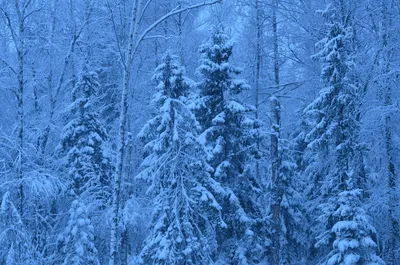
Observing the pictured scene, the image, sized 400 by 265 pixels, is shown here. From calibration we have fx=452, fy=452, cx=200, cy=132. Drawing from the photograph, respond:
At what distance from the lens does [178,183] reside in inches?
556

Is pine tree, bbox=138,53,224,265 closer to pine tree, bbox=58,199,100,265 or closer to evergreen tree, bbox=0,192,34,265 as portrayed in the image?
pine tree, bbox=58,199,100,265

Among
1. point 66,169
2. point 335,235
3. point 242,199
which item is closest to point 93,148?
point 66,169

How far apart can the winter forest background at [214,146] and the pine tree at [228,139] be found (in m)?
0.05

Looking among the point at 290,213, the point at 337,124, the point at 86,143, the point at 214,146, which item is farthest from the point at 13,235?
the point at 290,213

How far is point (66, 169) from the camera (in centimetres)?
1603

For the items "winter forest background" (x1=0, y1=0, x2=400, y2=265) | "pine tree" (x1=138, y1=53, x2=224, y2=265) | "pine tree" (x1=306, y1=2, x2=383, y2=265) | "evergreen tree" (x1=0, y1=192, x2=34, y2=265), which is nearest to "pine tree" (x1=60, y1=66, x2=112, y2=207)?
"winter forest background" (x1=0, y1=0, x2=400, y2=265)

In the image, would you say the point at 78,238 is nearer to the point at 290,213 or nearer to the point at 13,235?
the point at 13,235

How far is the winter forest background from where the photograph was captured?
1316 centimetres

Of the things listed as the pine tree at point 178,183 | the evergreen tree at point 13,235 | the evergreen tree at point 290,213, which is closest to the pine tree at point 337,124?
the evergreen tree at point 290,213

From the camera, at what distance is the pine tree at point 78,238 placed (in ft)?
47.6

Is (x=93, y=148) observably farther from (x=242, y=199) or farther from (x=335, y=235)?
(x=335, y=235)

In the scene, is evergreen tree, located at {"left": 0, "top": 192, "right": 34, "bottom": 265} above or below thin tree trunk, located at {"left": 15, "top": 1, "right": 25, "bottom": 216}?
below

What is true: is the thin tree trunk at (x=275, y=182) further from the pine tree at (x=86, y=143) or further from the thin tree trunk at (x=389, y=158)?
the pine tree at (x=86, y=143)

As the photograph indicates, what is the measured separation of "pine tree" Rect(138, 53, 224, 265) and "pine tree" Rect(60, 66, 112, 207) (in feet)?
10.3
